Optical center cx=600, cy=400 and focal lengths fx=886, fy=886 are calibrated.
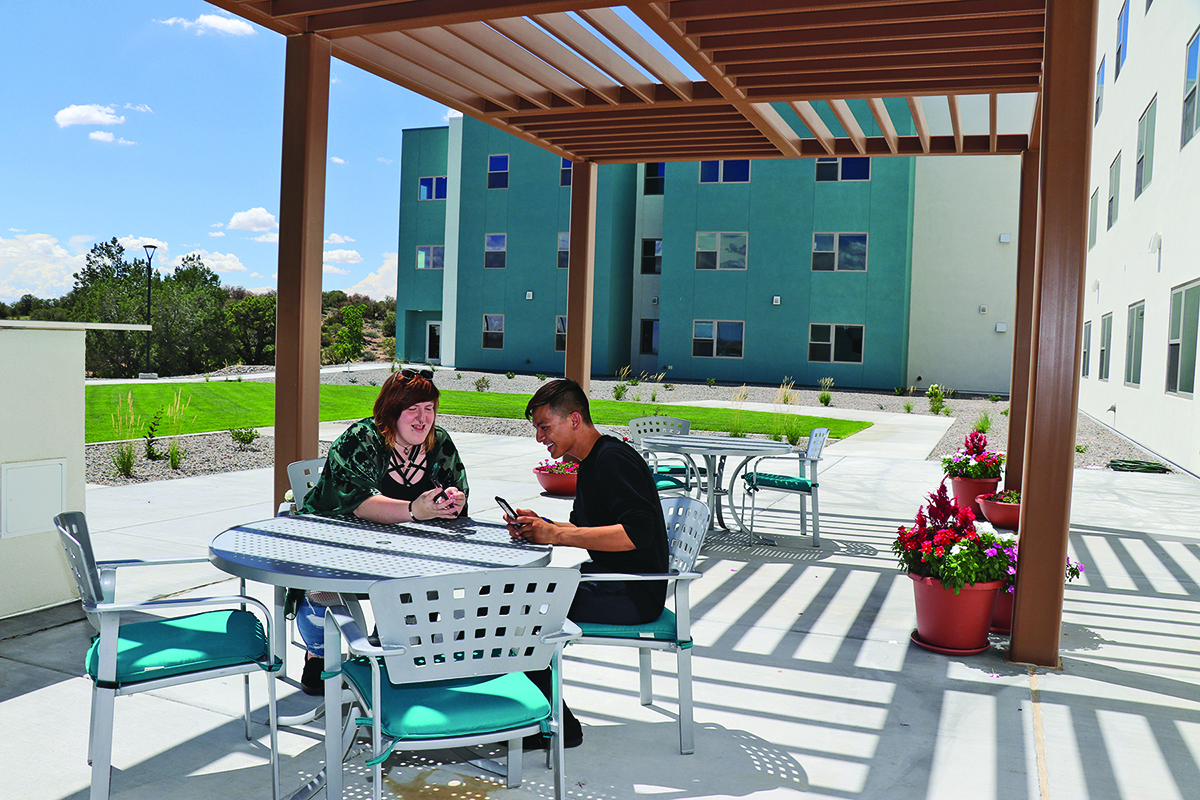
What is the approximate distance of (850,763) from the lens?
10.8 ft

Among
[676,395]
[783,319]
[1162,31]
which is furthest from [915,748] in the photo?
[783,319]

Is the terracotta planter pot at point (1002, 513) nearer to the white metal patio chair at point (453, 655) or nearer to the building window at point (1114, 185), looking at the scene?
the white metal patio chair at point (453, 655)

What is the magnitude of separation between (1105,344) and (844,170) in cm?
1055

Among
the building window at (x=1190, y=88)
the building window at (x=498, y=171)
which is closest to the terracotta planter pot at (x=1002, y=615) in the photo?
the building window at (x=1190, y=88)

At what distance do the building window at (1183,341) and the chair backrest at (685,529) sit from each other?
914 centimetres

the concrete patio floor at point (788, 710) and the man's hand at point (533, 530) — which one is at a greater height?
the man's hand at point (533, 530)

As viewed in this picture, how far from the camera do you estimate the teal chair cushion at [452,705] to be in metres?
2.39

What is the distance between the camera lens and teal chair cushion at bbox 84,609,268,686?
2686 millimetres

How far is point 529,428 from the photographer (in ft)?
49.1

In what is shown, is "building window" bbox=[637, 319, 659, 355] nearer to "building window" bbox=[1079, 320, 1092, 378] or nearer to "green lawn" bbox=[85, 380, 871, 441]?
"green lawn" bbox=[85, 380, 871, 441]

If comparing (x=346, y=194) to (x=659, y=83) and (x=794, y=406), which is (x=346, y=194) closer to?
(x=794, y=406)

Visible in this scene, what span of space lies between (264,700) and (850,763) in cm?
239

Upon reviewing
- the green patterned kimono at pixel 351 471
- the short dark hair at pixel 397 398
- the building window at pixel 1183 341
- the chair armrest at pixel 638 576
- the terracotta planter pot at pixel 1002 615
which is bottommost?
the terracotta planter pot at pixel 1002 615

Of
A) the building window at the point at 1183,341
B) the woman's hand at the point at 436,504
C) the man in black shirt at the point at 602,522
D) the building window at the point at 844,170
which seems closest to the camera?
the man in black shirt at the point at 602,522
